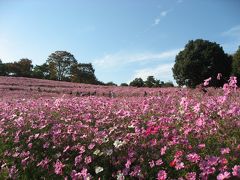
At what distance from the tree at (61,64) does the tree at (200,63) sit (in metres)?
30.7

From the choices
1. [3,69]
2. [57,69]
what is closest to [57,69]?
[57,69]

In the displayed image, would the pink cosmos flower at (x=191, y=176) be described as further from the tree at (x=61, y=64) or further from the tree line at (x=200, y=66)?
the tree at (x=61, y=64)

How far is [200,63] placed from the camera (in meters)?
44.0

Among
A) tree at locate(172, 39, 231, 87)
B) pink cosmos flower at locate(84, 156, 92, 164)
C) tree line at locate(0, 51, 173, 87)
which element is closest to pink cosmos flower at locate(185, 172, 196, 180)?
pink cosmos flower at locate(84, 156, 92, 164)

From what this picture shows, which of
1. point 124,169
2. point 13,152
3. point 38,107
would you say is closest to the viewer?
point 124,169

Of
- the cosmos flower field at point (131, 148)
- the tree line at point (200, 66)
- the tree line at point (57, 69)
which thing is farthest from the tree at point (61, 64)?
the cosmos flower field at point (131, 148)

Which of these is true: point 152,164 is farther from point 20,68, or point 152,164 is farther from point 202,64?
point 20,68

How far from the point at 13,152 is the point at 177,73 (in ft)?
132

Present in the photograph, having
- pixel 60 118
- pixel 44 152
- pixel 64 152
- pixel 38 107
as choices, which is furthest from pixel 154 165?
pixel 38 107

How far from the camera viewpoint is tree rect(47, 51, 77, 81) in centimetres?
7208

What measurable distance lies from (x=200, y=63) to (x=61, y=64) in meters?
36.2

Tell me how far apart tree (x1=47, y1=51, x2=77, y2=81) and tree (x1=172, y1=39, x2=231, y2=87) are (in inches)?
1210

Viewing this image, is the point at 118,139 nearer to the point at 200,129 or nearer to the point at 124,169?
the point at 124,169

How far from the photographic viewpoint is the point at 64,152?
6598 mm
